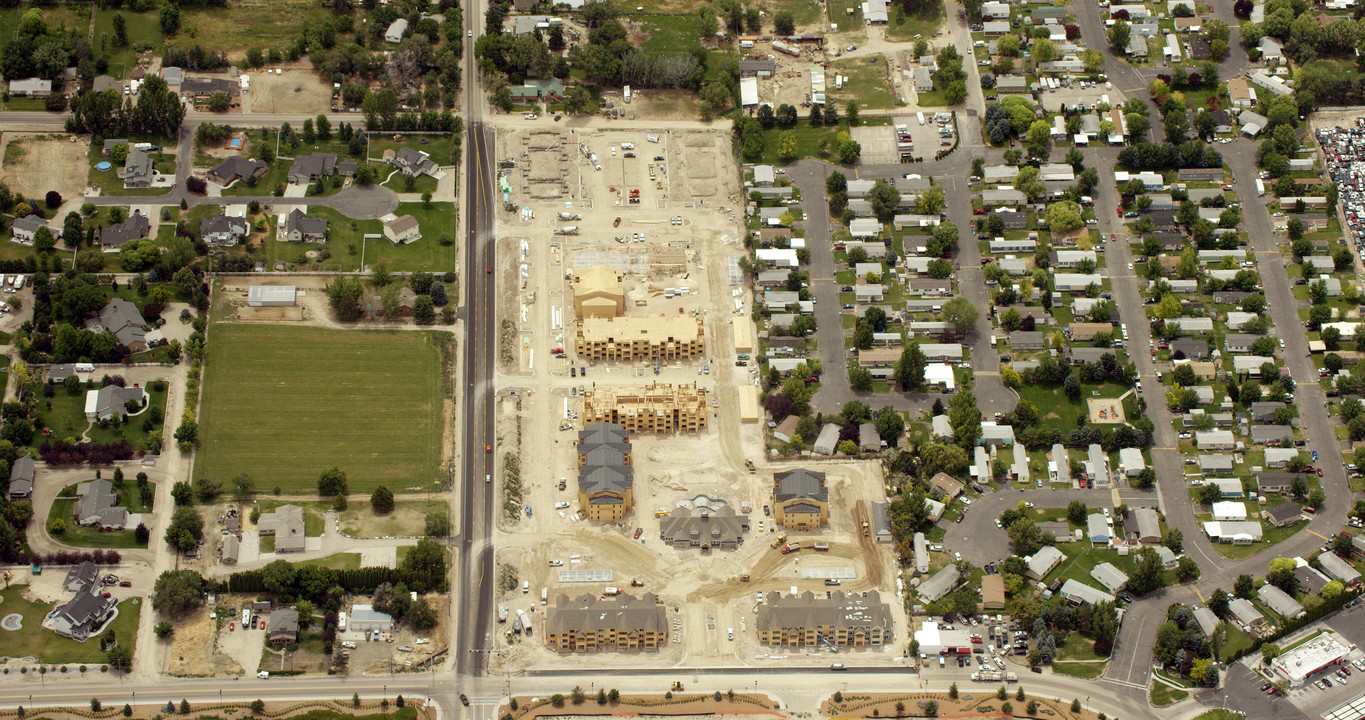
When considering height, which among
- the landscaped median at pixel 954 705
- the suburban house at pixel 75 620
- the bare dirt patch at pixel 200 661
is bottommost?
the landscaped median at pixel 954 705

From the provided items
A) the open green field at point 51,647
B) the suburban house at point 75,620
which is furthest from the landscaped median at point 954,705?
the suburban house at point 75,620

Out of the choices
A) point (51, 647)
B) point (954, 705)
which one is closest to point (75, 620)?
point (51, 647)

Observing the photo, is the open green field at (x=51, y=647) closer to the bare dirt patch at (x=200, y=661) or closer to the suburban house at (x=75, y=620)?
the suburban house at (x=75, y=620)

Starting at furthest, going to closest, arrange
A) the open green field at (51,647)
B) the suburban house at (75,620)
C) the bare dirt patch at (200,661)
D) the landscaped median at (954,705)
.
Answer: the suburban house at (75,620), the bare dirt patch at (200,661), the landscaped median at (954,705), the open green field at (51,647)

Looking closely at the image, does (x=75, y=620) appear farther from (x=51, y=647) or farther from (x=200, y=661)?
(x=200, y=661)

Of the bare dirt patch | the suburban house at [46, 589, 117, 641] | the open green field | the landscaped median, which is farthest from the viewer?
the suburban house at [46, 589, 117, 641]

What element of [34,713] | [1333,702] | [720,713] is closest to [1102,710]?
[1333,702]

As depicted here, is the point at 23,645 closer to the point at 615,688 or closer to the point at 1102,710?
the point at 615,688

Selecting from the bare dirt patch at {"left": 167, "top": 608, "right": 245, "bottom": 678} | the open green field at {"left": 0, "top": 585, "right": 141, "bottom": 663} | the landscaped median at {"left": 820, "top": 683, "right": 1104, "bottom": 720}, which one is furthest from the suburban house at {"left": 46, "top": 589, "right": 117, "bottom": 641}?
the landscaped median at {"left": 820, "top": 683, "right": 1104, "bottom": 720}

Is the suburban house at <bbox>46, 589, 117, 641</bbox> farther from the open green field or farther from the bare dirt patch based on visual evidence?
the bare dirt patch

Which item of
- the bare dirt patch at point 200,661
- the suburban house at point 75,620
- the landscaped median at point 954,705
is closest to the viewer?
the landscaped median at point 954,705
